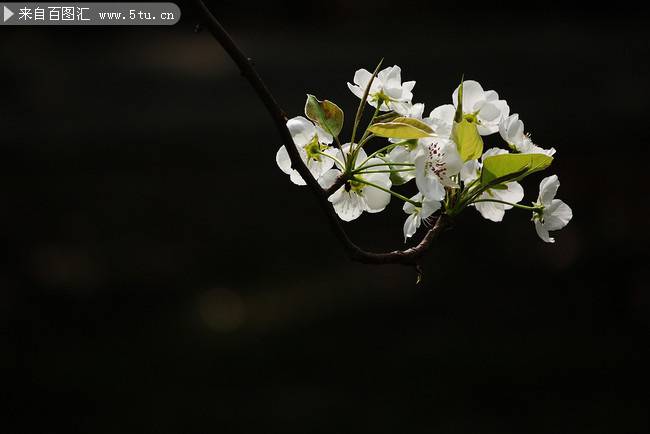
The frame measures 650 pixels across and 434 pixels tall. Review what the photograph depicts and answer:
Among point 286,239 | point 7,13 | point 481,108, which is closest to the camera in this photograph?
point 481,108

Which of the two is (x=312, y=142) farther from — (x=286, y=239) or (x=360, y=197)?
(x=286, y=239)

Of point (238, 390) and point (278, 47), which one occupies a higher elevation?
point (278, 47)

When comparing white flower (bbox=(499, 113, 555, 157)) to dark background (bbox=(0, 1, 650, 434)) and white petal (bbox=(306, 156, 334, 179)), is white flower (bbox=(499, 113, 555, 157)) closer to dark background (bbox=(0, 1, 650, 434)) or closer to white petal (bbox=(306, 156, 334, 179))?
white petal (bbox=(306, 156, 334, 179))

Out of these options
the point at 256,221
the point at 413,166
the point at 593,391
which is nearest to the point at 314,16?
the point at 256,221

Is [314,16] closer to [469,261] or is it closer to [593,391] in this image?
[469,261]

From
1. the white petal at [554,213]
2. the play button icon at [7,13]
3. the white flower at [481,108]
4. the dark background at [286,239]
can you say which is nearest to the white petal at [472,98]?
the white flower at [481,108]

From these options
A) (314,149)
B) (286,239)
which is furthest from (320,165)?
(286,239)

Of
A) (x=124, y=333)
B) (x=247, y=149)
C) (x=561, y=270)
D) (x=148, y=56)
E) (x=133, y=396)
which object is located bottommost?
(x=133, y=396)
